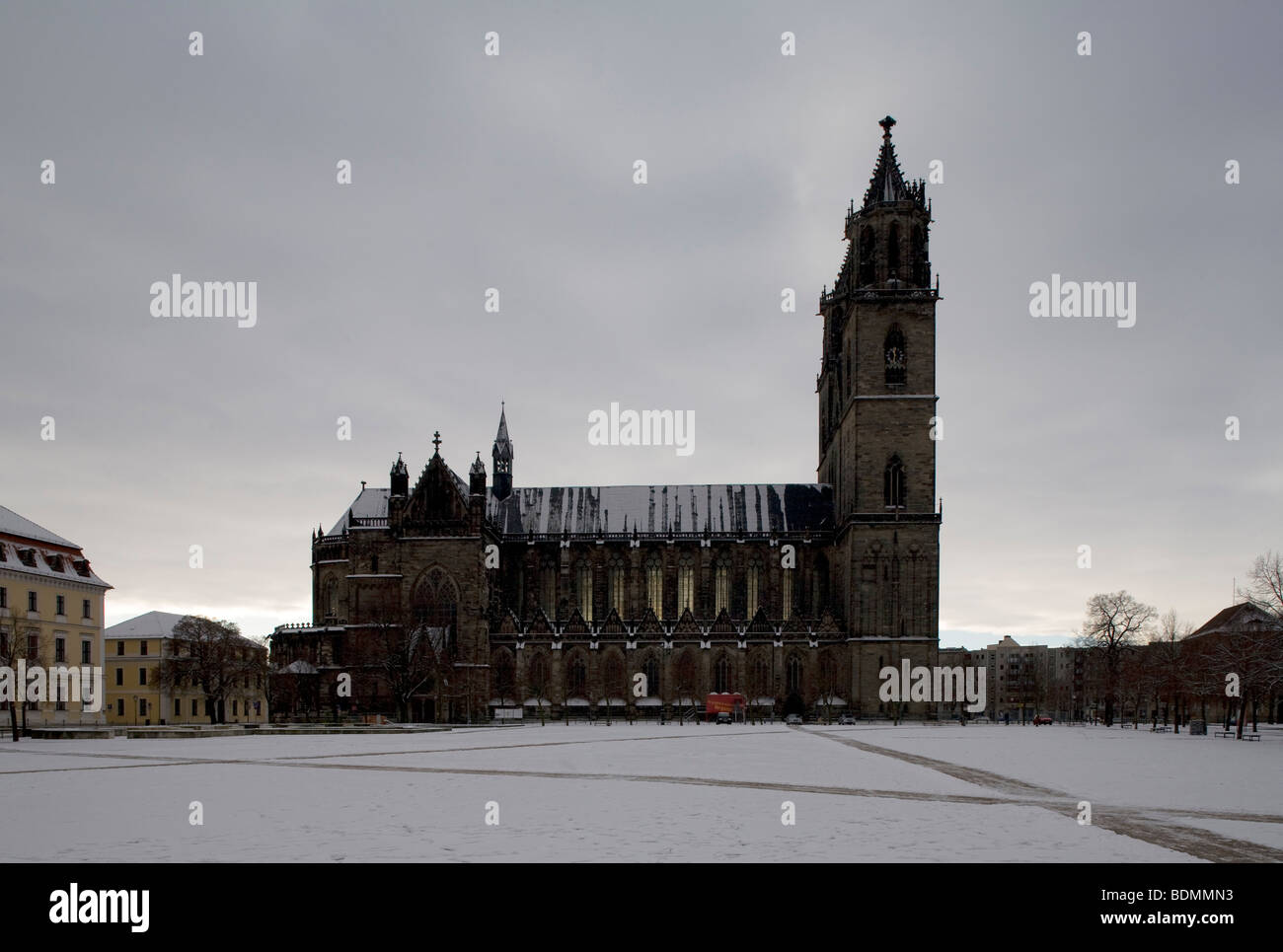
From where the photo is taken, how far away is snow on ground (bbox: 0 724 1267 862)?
1589 cm

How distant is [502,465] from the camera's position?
112 m

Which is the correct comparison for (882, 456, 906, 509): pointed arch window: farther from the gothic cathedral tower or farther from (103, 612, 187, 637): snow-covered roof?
(103, 612, 187, 637): snow-covered roof

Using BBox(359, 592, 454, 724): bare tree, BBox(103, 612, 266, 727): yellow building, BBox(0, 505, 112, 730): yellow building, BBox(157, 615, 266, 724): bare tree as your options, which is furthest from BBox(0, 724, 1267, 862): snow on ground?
BBox(103, 612, 266, 727): yellow building

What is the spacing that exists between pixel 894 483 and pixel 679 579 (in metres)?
22.5

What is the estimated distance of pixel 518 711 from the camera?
94.4m

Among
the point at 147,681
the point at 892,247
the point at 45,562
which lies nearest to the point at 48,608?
the point at 45,562

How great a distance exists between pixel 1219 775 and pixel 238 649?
90.0 metres

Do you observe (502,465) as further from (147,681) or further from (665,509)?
(147,681)

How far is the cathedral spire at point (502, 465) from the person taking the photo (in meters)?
110

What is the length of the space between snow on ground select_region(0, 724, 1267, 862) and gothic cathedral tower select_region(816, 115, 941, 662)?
52.7 m

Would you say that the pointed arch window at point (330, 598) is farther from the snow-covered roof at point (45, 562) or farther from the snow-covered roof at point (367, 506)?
the snow-covered roof at point (45, 562)

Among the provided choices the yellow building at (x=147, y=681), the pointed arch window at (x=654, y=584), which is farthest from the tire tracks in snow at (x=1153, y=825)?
the yellow building at (x=147, y=681)
